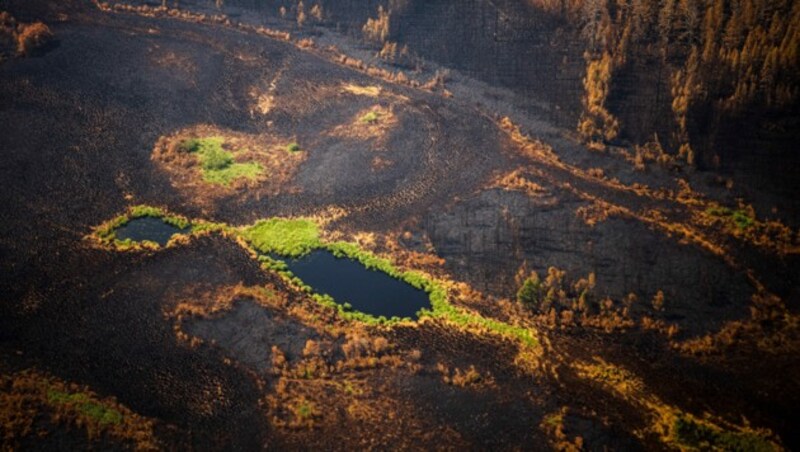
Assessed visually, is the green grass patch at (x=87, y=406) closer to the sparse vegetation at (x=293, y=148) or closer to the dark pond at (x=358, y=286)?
the dark pond at (x=358, y=286)

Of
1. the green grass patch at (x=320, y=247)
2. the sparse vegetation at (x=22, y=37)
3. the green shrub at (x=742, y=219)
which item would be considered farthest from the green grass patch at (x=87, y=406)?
the sparse vegetation at (x=22, y=37)

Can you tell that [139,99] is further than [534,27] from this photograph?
No

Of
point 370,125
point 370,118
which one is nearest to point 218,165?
point 370,125

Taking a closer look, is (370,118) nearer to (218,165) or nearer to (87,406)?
(218,165)

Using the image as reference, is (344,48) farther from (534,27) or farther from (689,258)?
(689,258)

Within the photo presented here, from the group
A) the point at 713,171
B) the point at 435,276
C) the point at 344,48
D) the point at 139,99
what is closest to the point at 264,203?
the point at 435,276

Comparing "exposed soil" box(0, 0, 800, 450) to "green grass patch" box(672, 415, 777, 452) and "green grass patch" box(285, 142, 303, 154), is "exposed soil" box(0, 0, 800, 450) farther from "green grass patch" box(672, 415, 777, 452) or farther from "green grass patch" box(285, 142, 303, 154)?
"green grass patch" box(285, 142, 303, 154)
